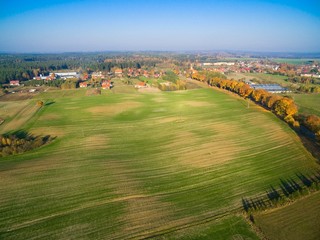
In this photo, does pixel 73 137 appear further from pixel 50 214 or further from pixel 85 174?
pixel 50 214

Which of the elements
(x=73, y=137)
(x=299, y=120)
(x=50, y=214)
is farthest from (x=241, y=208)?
(x=299, y=120)

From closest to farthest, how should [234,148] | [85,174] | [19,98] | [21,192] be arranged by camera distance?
[21,192] → [85,174] → [234,148] → [19,98]

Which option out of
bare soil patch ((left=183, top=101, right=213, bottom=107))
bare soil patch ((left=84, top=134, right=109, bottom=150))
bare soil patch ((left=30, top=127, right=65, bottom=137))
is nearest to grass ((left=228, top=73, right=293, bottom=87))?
bare soil patch ((left=183, top=101, right=213, bottom=107))

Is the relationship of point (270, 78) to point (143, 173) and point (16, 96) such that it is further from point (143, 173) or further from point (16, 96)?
point (16, 96)

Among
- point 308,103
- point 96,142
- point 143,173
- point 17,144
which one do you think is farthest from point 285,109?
point 17,144

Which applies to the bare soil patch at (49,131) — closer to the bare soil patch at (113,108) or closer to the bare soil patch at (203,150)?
the bare soil patch at (113,108)

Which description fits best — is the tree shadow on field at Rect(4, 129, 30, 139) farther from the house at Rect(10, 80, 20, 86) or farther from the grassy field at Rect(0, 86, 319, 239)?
the house at Rect(10, 80, 20, 86)
